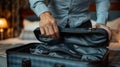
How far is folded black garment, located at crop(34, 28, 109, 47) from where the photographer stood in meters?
0.85

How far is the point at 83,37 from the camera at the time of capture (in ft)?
3.04

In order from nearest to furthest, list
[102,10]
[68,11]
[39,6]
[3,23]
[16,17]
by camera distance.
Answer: [39,6]
[68,11]
[102,10]
[3,23]
[16,17]

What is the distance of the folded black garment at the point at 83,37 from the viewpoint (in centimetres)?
85

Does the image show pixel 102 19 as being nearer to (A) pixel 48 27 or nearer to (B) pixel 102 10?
(B) pixel 102 10

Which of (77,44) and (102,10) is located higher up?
(102,10)

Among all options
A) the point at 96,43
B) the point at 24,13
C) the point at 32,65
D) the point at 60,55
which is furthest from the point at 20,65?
the point at 24,13

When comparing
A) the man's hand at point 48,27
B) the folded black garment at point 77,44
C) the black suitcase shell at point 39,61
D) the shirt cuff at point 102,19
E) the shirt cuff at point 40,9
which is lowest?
the black suitcase shell at point 39,61

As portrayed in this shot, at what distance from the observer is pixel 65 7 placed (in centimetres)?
108

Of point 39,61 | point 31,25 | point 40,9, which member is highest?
point 40,9

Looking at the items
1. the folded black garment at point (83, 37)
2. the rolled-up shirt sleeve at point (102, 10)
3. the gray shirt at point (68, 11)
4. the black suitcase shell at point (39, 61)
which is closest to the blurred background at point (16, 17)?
the rolled-up shirt sleeve at point (102, 10)

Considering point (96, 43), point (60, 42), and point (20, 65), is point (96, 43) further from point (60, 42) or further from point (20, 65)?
point (20, 65)

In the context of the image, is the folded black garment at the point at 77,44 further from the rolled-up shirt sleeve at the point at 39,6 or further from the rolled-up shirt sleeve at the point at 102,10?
the rolled-up shirt sleeve at the point at 102,10

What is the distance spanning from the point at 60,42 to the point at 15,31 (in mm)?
2667

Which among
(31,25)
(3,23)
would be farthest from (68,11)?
(3,23)
